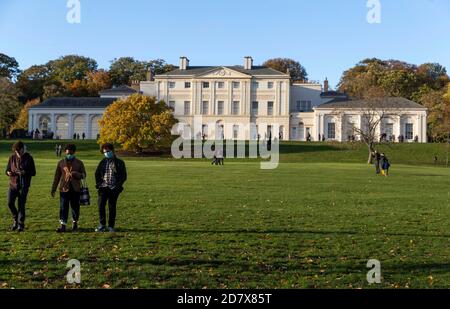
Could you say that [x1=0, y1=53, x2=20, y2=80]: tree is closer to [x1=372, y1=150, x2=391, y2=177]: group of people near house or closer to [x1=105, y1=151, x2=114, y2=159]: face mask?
[x1=372, y1=150, x2=391, y2=177]: group of people near house

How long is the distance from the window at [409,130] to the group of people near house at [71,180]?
259ft

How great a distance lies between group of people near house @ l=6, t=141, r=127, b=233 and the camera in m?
11.4

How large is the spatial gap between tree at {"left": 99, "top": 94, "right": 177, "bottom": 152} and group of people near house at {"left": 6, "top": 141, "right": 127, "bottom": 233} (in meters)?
48.4

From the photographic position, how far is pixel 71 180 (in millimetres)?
11445

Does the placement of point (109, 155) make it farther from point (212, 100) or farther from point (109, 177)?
point (212, 100)

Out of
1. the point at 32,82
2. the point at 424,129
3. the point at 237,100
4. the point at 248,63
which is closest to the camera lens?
the point at 424,129

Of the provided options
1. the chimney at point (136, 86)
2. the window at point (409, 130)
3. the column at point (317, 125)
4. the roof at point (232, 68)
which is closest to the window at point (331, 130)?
the column at point (317, 125)

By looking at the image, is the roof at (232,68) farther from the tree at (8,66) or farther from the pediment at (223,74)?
the tree at (8,66)

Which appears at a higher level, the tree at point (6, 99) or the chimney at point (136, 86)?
the chimney at point (136, 86)

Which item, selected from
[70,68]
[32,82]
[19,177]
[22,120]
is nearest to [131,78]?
[70,68]

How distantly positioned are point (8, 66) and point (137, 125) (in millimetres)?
47314

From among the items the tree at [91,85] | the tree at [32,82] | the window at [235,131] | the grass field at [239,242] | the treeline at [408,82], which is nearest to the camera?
the grass field at [239,242]

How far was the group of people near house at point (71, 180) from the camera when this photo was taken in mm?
11359
